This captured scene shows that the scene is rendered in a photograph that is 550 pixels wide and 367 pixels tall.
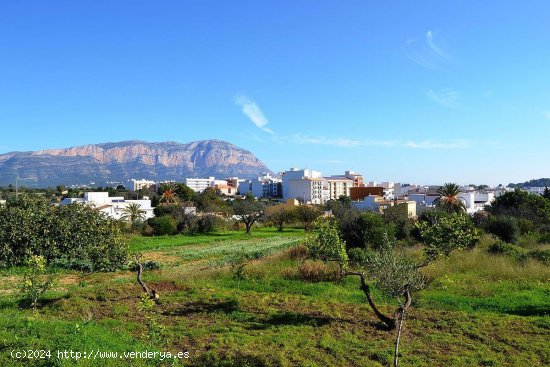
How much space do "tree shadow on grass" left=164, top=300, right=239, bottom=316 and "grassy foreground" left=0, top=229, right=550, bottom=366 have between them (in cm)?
3

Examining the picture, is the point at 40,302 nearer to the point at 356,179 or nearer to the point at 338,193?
the point at 338,193

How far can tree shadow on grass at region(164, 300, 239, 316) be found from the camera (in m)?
11.1

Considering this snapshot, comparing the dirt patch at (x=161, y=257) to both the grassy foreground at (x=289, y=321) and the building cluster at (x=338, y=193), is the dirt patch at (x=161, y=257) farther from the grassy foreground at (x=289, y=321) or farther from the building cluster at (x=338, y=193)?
the building cluster at (x=338, y=193)

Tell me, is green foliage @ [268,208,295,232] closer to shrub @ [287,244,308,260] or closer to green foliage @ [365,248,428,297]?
shrub @ [287,244,308,260]

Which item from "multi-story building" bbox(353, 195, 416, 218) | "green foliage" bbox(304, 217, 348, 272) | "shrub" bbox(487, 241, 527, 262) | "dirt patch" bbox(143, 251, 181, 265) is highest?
"green foliage" bbox(304, 217, 348, 272)

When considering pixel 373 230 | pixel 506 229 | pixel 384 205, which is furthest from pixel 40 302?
pixel 384 205

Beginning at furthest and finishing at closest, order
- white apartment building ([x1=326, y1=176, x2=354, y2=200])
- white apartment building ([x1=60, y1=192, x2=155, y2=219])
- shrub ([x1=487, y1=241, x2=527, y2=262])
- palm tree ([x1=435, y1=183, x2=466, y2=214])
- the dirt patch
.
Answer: white apartment building ([x1=326, y1=176, x2=354, y2=200]), white apartment building ([x1=60, y1=192, x2=155, y2=219]), palm tree ([x1=435, y1=183, x2=466, y2=214]), the dirt patch, shrub ([x1=487, y1=241, x2=527, y2=262])

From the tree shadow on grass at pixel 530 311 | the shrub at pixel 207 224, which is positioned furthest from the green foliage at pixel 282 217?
the tree shadow on grass at pixel 530 311

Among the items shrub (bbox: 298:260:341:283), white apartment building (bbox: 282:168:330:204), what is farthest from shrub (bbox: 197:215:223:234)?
white apartment building (bbox: 282:168:330:204)

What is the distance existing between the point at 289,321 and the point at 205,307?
258 cm

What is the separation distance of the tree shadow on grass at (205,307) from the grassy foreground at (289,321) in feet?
0.09

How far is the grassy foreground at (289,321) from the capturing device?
25.7ft

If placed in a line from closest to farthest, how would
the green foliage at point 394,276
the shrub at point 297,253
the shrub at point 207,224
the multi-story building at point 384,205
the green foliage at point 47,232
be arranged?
the green foliage at point 394,276, the shrub at point 297,253, the green foliage at point 47,232, the multi-story building at point 384,205, the shrub at point 207,224

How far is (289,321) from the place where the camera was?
10.3m
